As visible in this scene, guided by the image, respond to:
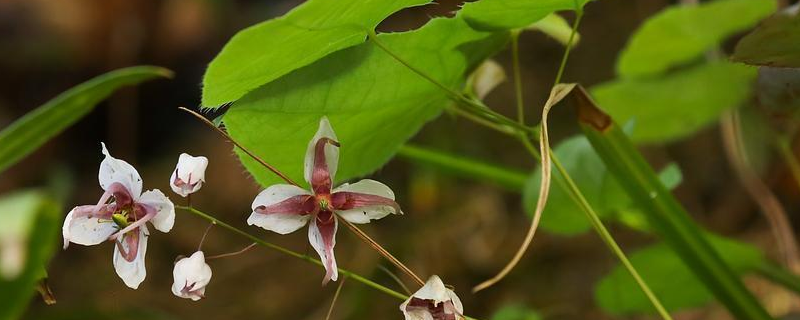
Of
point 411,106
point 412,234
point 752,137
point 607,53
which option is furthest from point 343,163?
point 607,53

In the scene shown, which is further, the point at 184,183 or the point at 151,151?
the point at 151,151

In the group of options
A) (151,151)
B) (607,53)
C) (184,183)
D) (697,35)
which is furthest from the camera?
(151,151)

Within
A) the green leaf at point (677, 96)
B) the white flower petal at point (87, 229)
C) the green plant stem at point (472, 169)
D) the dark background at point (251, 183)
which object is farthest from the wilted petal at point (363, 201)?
the dark background at point (251, 183)

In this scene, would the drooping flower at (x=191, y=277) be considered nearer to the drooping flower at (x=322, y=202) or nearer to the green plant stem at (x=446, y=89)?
the drooping flower at (x=322, y=202)

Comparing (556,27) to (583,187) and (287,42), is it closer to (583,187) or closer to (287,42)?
(583,187)

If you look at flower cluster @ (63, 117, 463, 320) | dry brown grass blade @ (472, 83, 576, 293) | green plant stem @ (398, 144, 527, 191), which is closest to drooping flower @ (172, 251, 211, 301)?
flower cluster @ (63, 117, 463, 320)

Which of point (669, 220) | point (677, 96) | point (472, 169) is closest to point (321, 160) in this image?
point (669, 220)

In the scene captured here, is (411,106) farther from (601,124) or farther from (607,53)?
(607,53)

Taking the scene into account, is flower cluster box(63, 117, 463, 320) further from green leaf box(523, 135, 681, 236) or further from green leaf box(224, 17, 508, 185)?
green leaf box(523, 135, 681, 236)
